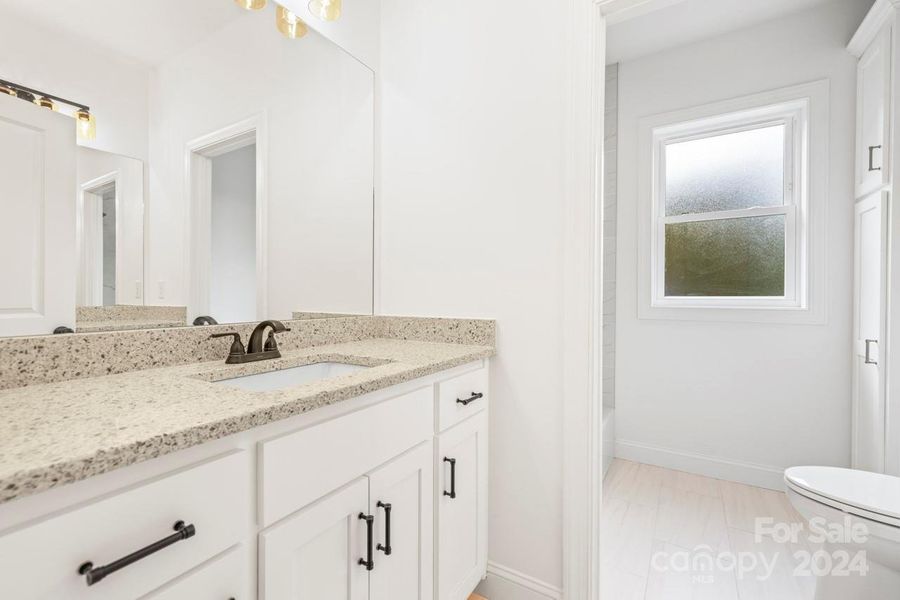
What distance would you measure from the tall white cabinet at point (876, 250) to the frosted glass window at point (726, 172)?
40cm

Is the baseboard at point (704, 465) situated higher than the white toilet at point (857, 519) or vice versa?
the white toilet at point (857, 519)

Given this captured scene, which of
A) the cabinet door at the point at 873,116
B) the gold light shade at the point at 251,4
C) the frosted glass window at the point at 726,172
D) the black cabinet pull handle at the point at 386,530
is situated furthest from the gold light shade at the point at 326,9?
the cabinet door at the point at 873,116

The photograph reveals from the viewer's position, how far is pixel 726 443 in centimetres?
244

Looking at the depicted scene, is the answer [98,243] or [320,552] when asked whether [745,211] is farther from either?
[98,243]

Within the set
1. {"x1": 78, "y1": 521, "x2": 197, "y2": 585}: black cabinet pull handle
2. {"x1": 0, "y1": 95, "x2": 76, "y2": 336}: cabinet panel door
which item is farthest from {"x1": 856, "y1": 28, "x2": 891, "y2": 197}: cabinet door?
{"x1": 0, "y1": 95, "x2": 76, "y2": 336}: cabinet panel door

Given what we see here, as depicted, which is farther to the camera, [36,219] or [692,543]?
[692,543]

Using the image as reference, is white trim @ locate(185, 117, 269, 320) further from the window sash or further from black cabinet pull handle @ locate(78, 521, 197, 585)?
the window sash

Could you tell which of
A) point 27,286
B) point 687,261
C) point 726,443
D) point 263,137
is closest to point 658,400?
point 726,443

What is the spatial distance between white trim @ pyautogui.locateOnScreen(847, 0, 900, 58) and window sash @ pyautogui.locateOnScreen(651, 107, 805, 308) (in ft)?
1.12

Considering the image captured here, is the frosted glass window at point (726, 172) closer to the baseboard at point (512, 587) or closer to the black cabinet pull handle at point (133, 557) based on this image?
the baseboard at point (512, 587)

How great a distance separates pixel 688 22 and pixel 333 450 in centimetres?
295

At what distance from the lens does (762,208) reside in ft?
8.07

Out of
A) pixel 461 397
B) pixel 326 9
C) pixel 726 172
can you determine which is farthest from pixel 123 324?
pixel 726 172

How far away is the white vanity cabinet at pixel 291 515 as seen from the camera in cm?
48
